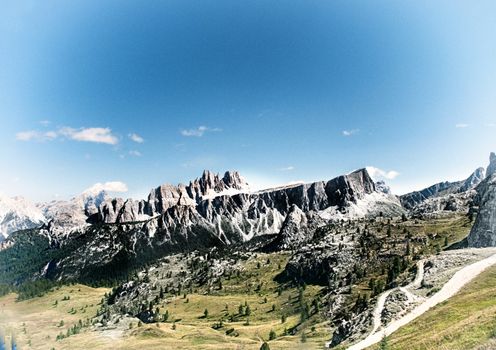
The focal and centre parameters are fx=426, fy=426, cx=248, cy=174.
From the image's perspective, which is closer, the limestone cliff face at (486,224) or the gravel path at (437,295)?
the gravel path at (437,295)

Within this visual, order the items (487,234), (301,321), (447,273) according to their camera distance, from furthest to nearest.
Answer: (301,321)
(487,234)
(447,273)

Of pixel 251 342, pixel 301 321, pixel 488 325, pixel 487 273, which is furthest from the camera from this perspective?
pixel 301 321

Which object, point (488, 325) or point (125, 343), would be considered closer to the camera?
point (488, 325)

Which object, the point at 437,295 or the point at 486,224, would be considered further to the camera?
the point at 486,224

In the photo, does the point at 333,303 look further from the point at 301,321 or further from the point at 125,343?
the point at 125,343

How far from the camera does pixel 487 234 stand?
17838cm

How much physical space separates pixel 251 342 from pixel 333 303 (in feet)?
166

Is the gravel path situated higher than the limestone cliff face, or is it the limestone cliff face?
the limestone cliff face

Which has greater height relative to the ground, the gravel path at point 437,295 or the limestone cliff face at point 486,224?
the limestone cliff face at point 486,224

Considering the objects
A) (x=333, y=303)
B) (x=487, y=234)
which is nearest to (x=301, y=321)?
(x=333, y=303)

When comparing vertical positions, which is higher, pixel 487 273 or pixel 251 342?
pixel 487 273

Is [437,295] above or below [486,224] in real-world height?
below

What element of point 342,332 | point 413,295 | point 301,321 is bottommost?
point 301,321

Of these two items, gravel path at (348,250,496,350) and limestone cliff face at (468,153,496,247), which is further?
limestone cliff face at (468,153,496,247)
